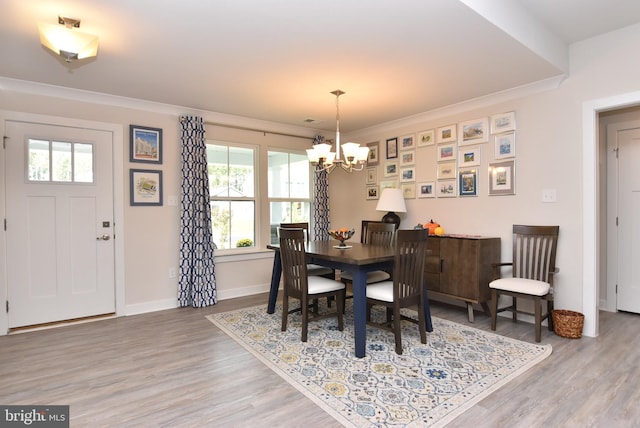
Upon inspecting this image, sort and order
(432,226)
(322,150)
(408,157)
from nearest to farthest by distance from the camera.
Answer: (322,150) → (432,226) → (408,157)

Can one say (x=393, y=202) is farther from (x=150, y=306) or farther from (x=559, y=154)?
(x=150, y=306)

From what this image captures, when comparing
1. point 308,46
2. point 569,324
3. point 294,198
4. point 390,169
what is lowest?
point 569,324

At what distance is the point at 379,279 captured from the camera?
3.52 metres

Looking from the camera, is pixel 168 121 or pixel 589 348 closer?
pixel 589 348

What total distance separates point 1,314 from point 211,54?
125 inches

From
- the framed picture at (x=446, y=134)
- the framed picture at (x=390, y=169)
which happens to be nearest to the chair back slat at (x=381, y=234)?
the framed picture at (x=390, y=169)

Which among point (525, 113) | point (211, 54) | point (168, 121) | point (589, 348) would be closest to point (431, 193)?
point (525, 113)

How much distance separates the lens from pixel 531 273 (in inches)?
135

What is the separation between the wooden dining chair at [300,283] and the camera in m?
3.01

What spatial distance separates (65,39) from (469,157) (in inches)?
151

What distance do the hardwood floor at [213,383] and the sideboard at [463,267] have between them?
36cm

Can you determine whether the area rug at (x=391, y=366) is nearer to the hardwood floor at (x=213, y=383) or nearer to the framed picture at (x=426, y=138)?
the hardwood floor at (x=213, y=383)

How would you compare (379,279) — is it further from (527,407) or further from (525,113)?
(525,113)

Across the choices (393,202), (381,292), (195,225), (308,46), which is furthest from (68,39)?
(393,202)
